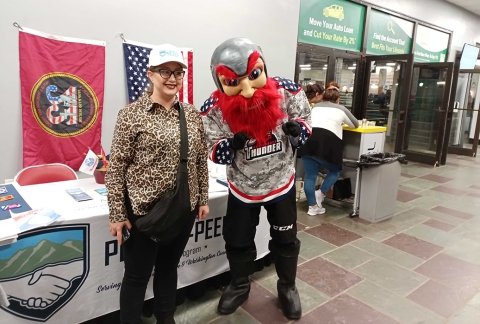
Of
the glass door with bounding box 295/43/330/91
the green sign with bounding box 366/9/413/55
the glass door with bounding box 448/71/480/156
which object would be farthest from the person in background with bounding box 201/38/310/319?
the glass door with bounding box 448/71/480/156

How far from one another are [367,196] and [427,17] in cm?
505

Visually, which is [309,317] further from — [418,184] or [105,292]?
[418,184]

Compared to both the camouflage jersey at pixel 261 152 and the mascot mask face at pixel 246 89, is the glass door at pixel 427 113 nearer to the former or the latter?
the camouflage jersey at pixel 261 152

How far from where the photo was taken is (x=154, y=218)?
4.71 feet

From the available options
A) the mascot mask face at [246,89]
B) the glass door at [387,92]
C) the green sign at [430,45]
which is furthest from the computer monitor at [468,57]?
the mascot mask face at [246,89]

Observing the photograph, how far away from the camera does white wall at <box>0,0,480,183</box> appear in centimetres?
241

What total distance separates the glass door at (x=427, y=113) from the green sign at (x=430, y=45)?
0.49m

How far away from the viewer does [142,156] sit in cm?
146

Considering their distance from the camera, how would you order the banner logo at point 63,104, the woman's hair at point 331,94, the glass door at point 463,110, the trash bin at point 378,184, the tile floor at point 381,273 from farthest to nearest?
the glass door at point 463,110 → the woman's hair at point 331,94 → the trash bin at point 378,184 → the banner logo at point 63,104 → the tile floor at point 381,273

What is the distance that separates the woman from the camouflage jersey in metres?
0.26

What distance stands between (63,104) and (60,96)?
6 cm

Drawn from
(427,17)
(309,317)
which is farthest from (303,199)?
(427,17)

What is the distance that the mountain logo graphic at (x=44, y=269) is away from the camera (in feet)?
4.94

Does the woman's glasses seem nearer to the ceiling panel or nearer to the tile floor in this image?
the tile floor
